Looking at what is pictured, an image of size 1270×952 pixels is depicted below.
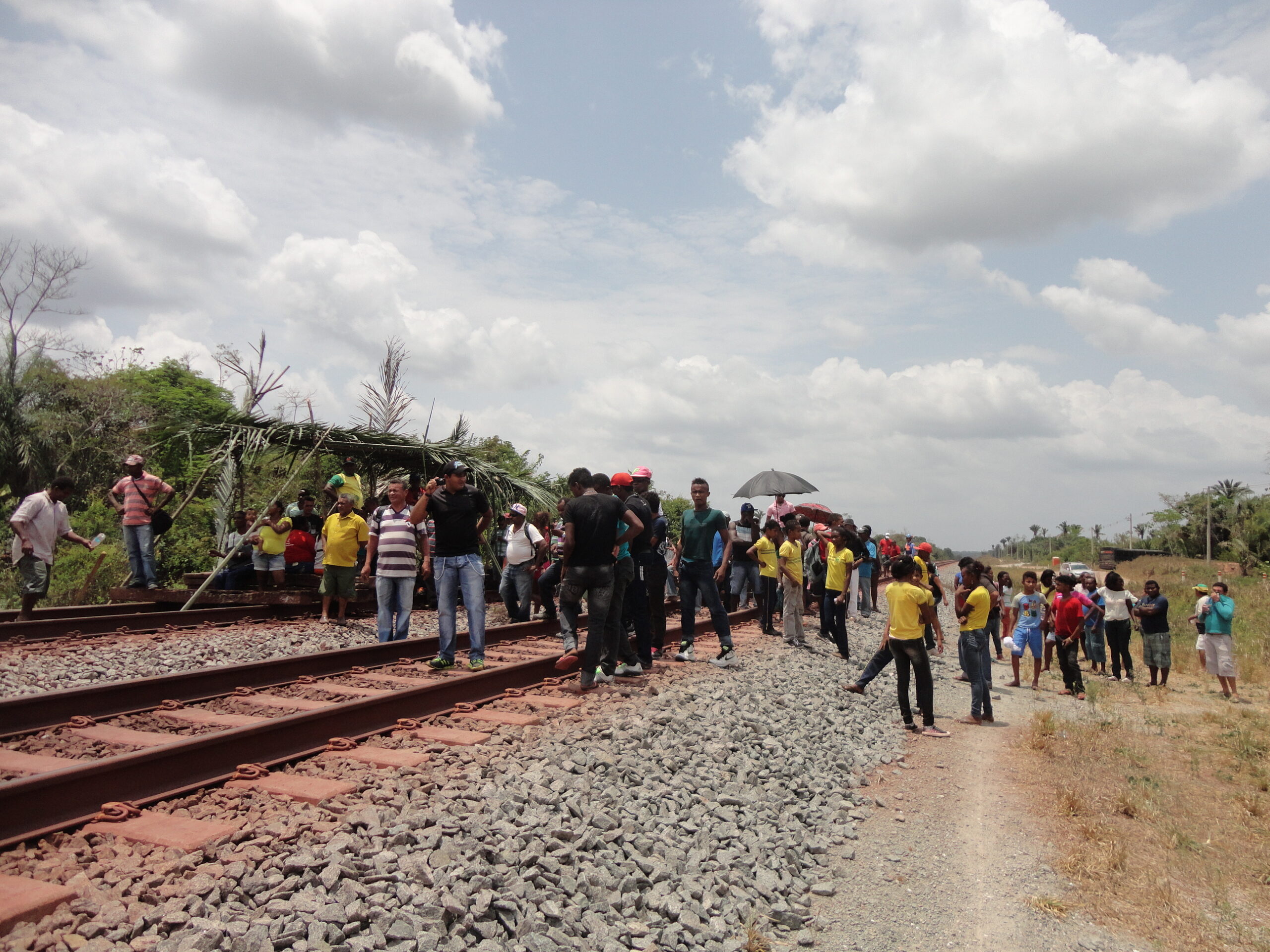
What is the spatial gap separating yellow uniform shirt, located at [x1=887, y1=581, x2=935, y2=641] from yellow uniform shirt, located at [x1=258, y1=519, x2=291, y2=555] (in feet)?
29.7

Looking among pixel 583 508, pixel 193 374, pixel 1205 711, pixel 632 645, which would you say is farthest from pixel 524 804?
pixel 193 374

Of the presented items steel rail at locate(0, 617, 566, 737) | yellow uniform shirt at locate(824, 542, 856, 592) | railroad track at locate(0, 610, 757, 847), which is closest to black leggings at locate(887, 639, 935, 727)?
yellow uniform shirt at locate(824, 542, 856, 592)

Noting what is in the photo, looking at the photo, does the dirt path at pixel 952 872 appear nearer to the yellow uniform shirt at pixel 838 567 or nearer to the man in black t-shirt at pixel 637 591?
the man in black t-shirt at pixel 637 591

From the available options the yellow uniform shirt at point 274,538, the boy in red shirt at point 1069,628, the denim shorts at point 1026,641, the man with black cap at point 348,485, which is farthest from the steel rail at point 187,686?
the boy in red shirt at point 1069,628

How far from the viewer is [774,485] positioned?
64.1ft

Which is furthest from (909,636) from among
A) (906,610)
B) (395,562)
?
(395,562)

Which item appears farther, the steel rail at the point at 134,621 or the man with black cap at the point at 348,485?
the man with black cap at the point at 348,485

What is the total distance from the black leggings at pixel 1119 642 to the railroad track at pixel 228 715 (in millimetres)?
9867

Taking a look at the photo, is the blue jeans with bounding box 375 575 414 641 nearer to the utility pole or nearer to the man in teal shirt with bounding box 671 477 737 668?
the man in teal shirt with bounding box 671 477 737 668

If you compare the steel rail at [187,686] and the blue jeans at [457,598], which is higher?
the blue jeans at [457,598]

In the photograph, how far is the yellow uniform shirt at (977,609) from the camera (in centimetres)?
1006

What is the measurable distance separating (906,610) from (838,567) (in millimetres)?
3432

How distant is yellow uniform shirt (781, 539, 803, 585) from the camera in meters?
12.1

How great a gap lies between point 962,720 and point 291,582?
1013cm
